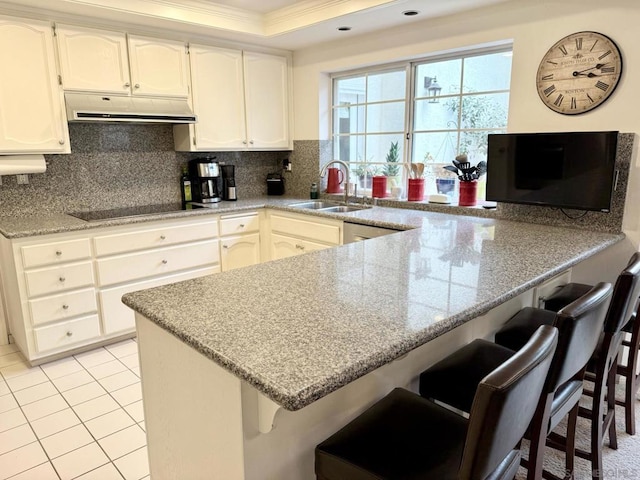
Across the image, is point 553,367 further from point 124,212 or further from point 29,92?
point 29,92

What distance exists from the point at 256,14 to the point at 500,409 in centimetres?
347

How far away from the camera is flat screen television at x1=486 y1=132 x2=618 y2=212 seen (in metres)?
2.30

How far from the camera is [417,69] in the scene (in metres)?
3.39

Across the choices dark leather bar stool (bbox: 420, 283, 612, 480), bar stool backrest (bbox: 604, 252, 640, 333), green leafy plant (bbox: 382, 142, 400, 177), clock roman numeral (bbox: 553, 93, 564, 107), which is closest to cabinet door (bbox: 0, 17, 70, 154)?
green leafy plant (bbox: 382, 142, 400, 177)

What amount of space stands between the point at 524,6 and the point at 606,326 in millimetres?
2031

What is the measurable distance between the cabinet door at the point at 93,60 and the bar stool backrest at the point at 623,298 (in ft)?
10.5

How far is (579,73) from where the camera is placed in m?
2.43

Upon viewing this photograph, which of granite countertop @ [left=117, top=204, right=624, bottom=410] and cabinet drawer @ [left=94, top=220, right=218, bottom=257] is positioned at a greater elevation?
granite countertop @ [left=117, top=204, right=624, bottom=410]

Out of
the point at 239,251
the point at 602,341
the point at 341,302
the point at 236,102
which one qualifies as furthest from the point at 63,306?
the point at 602,341

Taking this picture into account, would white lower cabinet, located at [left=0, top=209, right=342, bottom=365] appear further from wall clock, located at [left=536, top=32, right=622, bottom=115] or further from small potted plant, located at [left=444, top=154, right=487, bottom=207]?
wall clock, located at [left=536, top=32, right=622, bottom=115]

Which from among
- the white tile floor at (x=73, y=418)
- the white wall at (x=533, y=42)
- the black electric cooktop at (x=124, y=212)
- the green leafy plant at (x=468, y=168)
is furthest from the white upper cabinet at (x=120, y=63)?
the green leafy plant at (x=468, y=168)

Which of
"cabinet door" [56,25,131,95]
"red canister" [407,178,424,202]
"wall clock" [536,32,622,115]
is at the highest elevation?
"cabinet door" [56,25,131,95]

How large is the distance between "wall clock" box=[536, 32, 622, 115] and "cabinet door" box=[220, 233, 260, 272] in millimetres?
2386

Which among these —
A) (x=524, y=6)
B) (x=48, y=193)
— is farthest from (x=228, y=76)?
(x=524, y=6)
